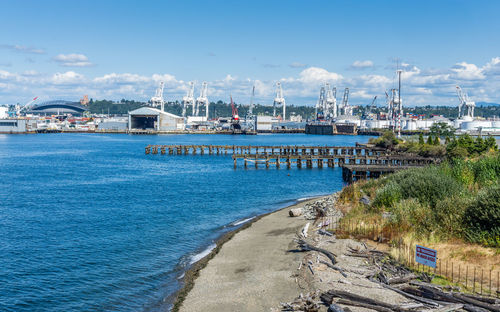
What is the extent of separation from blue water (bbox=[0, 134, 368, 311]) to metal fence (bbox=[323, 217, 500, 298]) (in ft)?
31.5

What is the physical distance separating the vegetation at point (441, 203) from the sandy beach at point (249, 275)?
18.8ft

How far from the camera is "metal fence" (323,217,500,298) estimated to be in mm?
16031

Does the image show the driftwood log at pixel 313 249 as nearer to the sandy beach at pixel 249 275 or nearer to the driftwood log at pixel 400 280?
the sandy beach at pixel 249 275

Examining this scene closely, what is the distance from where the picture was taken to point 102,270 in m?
22.3

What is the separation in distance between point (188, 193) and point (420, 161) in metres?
37.4

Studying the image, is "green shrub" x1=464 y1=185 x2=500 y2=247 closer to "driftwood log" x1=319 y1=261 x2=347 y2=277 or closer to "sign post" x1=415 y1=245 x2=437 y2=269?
"sign post" x1=415 y1=245 x2=437 y2=269

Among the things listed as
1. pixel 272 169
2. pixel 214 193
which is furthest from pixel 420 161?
pixel 214 193

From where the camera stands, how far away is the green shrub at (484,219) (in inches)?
769

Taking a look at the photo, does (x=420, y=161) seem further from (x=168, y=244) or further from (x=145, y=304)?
(x=145, y=304)

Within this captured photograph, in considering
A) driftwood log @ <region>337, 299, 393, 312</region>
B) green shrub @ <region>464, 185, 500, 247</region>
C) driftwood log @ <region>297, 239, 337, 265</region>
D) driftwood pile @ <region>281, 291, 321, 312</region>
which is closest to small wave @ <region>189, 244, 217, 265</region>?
driftwood log @ <region>297, 239, 337, 265</region>

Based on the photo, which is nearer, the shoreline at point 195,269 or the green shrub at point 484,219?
the shoreline at point 195,269

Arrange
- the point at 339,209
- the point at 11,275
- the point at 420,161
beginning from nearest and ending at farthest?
the point at 11,275 < the point at 339,209 < the point at 420,161

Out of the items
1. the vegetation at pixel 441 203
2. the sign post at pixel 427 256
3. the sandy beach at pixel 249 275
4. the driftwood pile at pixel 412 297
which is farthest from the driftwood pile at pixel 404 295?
the vegetation at pixel 441 203

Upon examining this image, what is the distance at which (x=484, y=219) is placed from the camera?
66.5ft
